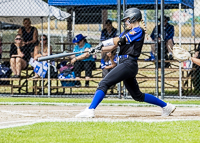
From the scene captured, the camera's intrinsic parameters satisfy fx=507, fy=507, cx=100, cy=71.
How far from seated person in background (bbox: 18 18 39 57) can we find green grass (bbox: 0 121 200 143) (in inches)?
281

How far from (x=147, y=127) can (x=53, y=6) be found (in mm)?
8494

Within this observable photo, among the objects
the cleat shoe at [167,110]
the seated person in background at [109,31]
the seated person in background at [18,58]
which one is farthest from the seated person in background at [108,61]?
the cleat shoe at [167,110]

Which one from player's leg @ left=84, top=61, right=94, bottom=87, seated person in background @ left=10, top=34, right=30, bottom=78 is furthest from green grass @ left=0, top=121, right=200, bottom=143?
seated person in background @ left=10, top=34, right=30, bottom=78

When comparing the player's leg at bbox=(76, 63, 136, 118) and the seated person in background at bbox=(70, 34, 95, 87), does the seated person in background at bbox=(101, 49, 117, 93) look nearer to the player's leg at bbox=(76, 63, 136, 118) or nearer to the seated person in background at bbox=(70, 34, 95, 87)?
the seated person in background at bbox=(70, 34, 95, 87)

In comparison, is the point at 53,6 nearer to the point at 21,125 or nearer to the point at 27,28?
the point at 27,28

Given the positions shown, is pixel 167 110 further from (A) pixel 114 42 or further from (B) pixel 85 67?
(B) pixel 85 67

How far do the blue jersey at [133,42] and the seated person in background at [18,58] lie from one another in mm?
6134

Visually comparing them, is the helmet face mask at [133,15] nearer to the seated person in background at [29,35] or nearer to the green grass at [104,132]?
the green grass at [104,132]

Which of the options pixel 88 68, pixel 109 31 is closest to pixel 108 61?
pixel 88 68

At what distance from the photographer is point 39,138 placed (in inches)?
236

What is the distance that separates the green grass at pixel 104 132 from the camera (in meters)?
5.89

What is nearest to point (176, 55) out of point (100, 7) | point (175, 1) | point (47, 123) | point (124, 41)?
point (124, 41)

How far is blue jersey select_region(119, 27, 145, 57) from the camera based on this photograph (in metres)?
8.12

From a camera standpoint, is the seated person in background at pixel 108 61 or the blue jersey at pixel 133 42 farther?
the seated person in background at pixel 108 61
